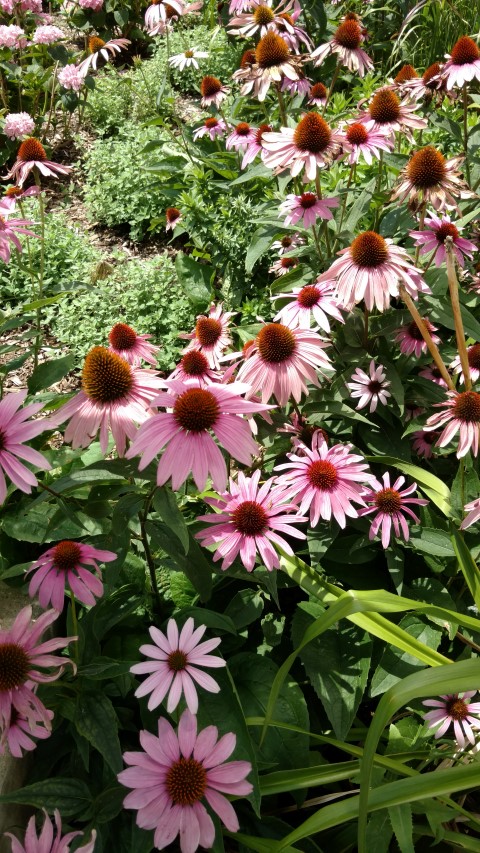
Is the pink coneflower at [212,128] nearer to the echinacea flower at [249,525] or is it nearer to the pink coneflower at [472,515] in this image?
the echinacea flower at [249,525]

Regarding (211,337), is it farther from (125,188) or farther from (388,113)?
(125,188)

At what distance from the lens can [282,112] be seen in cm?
209

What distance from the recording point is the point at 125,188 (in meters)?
3.25

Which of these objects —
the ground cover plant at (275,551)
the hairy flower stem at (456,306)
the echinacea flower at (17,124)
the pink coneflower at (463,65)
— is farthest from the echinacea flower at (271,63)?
the echinacea flower at (17,124)

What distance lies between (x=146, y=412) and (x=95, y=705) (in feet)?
1.59

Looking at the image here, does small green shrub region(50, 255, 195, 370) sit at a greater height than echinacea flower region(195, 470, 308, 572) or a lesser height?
greater

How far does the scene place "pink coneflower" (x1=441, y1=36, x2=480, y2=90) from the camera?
1.97 metres

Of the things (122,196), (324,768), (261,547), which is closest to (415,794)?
(324,768)

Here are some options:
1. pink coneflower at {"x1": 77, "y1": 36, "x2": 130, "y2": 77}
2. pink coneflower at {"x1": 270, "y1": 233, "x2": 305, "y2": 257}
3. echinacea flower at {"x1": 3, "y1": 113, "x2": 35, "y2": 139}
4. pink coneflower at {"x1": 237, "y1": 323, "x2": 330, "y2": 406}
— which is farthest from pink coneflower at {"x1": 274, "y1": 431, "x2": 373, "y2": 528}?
pink coneflower at {"x1": 77, "y1": 36, "x2": 130, "y2": 77}

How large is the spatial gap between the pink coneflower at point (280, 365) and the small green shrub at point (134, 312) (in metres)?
1.19

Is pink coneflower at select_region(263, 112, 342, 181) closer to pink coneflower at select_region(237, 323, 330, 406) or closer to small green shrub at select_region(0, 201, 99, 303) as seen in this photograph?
pink coneflower at select_region(237, 323, 330, 406)

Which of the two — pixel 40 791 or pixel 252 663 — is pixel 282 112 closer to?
pixel 252 663

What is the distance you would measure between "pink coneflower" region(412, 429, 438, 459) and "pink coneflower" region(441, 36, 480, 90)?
97 cm

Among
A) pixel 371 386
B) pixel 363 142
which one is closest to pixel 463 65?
pixel 363 142
